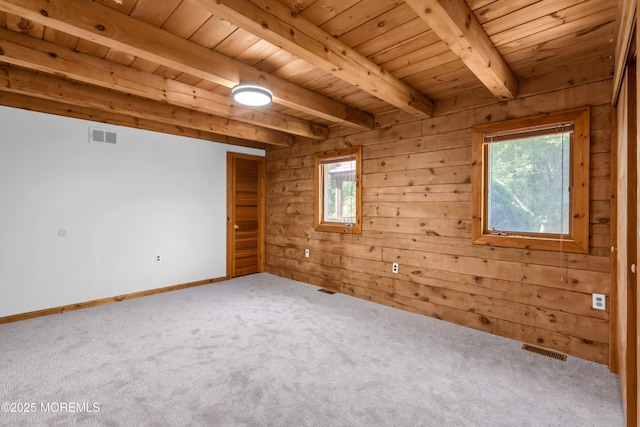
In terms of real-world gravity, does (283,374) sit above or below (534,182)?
below

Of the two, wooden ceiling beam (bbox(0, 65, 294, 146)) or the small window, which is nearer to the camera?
wooden ceiling beam (bbox(0, 65, 294, 146))

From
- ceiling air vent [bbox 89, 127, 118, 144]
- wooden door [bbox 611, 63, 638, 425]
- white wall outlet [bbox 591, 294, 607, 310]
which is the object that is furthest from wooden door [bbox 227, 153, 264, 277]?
wooden door [bbox 611, 63, 638, 425]

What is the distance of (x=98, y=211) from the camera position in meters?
3.77

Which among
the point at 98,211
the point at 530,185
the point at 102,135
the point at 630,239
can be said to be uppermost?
the point at 102,135

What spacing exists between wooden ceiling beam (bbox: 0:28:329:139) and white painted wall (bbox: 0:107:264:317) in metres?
1.51

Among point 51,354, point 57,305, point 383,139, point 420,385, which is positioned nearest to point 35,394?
point 51,354

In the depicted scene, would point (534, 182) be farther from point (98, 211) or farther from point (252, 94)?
point (98, 211)

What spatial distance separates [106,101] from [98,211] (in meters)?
1.44

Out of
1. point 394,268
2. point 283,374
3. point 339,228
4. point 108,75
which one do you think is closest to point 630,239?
point 394,268

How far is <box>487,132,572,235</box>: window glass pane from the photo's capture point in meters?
2.55

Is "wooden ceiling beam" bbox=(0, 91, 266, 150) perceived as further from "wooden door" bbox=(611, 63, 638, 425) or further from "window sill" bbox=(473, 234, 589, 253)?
"wooden door" bbox=(611, 63, 638, 425)

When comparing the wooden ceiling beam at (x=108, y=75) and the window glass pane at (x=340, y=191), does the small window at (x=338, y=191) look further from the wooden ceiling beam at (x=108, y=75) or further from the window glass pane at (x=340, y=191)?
the wooden ceiling beam at (x=108, y=75)

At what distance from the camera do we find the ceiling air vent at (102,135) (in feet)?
12.1

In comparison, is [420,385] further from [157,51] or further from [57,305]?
[57,305]
